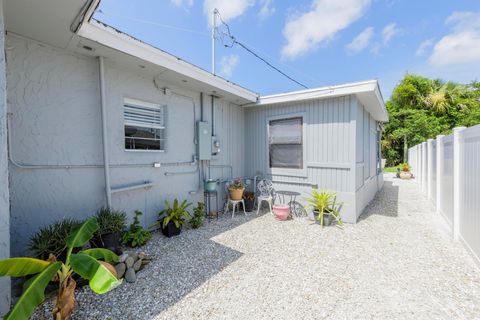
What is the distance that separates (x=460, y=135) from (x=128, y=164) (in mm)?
6316

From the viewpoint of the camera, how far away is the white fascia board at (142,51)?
3.00 metres

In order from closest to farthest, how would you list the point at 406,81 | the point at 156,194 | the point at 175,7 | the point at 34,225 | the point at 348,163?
the point at 34,225 < the point at 156,194 < the point at 348,163 < the point at 175,7 < the point at 406,81

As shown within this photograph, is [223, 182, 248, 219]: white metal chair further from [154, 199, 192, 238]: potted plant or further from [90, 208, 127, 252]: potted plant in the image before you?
[90, 208, 127, 252]: potted plant

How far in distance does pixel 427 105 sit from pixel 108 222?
26481 mm

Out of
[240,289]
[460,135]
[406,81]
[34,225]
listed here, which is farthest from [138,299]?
[406,81]

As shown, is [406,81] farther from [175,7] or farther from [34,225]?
[34,225]

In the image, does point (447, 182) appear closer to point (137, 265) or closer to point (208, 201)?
point (208, 201)

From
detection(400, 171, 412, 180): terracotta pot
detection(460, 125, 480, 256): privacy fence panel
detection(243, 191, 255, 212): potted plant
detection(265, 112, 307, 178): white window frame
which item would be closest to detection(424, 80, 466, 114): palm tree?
detection(400, 171, 412, 180): terracotta pot

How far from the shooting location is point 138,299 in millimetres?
2453

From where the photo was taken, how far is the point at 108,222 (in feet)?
10.8

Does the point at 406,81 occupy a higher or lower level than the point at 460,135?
higher

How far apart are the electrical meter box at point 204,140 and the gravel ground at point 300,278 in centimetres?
199

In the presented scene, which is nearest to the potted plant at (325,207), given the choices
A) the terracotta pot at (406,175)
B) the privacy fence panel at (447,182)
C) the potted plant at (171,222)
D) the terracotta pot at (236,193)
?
the terracotta pot at (236,193)

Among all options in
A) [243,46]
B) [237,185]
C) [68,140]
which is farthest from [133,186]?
[243,46]
